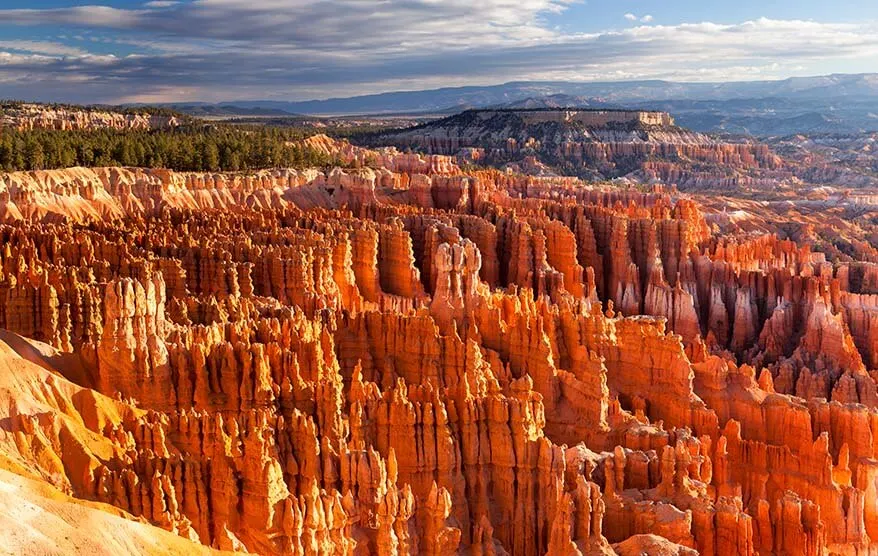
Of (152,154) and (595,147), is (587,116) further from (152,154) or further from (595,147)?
(152,154)

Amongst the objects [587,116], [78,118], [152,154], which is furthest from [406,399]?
[587,116]

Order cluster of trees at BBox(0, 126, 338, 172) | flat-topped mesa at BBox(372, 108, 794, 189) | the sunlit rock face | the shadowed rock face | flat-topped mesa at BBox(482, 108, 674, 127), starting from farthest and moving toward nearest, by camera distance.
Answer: flat-topped mesa at BBox(482, 108, 674, 127) < flat-topped mesa at BBox(372, 108, 794, 189) < the sunlit rock face < cluster of trees at BBox(0, 126, 338, 172) < the shadowed rock face

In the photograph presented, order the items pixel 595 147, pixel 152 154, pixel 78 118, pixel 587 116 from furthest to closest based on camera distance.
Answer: pixel 587 116 → pixel 595 147 → pixel 78 118 → pixel 152 154

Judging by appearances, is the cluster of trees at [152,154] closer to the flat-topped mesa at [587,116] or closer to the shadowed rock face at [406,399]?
the shadowed rock face at [406,399]

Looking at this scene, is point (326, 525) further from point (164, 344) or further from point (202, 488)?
point (164, 344)

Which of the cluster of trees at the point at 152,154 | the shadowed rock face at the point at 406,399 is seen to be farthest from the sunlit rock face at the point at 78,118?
the shadowed rock face at the point at 406,399

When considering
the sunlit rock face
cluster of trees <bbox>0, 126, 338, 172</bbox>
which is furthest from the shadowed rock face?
the sunlit rock face

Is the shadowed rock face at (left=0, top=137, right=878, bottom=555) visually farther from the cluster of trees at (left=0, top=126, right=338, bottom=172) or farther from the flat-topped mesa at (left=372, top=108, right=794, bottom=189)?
the flat-topped mesa at (left=372, top=108, right=794, bottom=189)
